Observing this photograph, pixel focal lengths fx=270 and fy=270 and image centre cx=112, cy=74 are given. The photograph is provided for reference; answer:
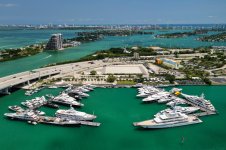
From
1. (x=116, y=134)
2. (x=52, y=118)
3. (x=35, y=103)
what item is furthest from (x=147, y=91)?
(x=35, y=103)

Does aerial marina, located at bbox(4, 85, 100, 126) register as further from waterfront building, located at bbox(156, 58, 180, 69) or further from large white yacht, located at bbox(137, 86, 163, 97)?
waterfront building, located at bbox(156, 58, 180, 69)

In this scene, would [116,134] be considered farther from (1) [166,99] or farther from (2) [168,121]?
(1) [166,99]

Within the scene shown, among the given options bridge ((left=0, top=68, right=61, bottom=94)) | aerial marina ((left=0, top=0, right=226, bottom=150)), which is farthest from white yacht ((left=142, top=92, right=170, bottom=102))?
bridge ((left=0, top=68, right=61, bottom=94))

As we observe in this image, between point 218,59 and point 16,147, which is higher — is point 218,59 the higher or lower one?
the higher one

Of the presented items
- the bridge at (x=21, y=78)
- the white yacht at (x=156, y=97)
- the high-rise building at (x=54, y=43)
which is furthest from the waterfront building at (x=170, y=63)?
the high-rise building at (x=54, y=43)

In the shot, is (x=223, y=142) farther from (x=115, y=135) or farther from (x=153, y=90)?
(x=153, y=90)

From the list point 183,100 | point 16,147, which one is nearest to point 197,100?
point 183,100
